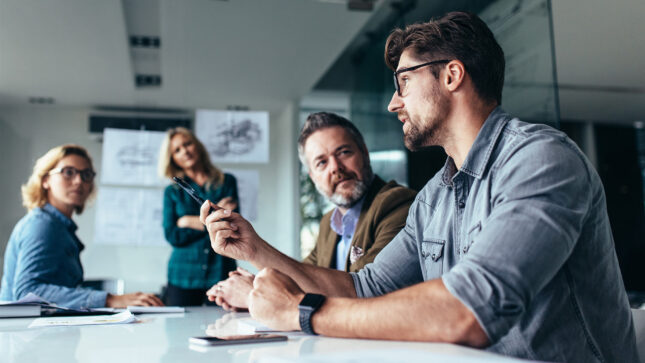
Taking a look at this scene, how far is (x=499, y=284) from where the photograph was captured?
89 centimetres

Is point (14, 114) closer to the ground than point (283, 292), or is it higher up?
higher up

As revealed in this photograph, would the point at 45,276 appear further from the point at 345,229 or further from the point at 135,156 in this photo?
the point at 135,156

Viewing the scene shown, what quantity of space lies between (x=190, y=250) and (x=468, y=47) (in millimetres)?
2401

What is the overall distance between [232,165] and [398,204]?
214 cm

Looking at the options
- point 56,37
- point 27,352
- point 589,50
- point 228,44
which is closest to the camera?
point 27,352

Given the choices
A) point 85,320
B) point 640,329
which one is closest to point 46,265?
point 85,320

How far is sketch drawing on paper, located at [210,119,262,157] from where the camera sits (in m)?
3.88

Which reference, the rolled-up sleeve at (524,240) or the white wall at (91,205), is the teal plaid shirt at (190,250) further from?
the rolled-up sleeve at (524,240)

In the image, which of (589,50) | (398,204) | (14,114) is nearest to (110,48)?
(14,114)

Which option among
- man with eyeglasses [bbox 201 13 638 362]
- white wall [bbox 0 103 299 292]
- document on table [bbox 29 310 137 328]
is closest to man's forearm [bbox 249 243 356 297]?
man with eyeglasses [bbox 201 13 638 362]

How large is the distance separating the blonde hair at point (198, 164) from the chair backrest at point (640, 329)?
8.84ft

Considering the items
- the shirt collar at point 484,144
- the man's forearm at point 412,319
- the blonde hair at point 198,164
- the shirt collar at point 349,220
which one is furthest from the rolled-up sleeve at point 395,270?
the blonde hair at point 198,164

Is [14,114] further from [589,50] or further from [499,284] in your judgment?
[589,50]

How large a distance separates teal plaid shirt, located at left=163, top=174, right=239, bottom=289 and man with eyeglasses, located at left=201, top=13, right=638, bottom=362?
6.00 feet
